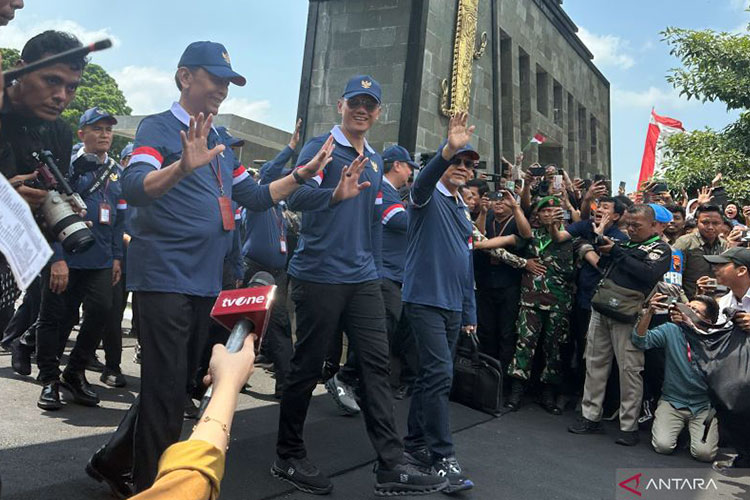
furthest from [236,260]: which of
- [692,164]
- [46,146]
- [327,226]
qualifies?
[692,164]

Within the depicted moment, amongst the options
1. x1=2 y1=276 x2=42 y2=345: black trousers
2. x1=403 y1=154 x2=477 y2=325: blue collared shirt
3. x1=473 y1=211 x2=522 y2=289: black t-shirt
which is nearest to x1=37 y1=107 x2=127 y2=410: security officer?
x1=2 y1=276 x2=42 y2=345: black trousers

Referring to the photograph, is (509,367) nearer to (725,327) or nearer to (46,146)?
(725,327)

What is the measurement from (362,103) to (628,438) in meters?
3.91

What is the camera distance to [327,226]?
Answer: 13.0 ft

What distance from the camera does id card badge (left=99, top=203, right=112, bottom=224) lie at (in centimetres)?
537

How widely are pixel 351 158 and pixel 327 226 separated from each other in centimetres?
51

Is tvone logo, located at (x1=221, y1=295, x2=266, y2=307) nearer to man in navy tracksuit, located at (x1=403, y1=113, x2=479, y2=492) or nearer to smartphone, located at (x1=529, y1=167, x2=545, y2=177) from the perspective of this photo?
man in navy tracksuit, located at (x1=403, y1=113, x2=479, y2=492)

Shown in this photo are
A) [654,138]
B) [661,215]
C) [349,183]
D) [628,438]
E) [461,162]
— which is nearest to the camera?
[349,183]

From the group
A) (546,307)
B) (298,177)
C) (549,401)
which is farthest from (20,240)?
(549,401)

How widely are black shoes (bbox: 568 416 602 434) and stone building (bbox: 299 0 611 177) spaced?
5794mm

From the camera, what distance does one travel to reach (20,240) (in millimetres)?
1112

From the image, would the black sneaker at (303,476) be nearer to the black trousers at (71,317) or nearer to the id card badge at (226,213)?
the id card badge at (226,213)

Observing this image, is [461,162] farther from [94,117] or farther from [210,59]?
[94,117]

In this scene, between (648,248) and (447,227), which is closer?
(447,227)
